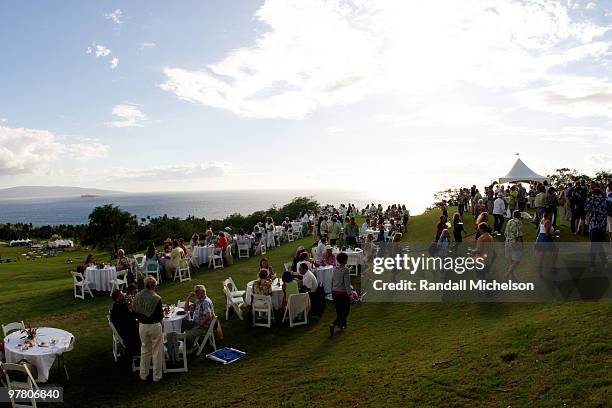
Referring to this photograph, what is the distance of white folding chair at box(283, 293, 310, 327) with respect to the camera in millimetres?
8922

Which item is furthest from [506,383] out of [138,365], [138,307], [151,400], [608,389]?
[138,365]

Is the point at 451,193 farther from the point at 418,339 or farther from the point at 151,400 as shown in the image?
the point at 151,400

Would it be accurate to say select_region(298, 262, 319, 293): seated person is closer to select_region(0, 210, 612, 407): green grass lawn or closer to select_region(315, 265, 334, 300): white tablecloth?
select_region(0, 210, 612, 407): green grass lawn

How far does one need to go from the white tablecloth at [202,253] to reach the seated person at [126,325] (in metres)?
9.01

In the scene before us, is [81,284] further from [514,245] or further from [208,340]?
[514,245]

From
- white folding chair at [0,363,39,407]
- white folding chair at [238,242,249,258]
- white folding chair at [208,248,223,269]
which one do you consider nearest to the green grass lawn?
white folding chair at [0,363,39,407]

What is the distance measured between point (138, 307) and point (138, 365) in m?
1.34

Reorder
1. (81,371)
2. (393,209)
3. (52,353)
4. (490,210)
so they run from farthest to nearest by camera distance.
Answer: (393,209)
(490,210)
(81,371)
(52,353)

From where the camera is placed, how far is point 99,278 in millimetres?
12312

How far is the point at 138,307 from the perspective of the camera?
650cm

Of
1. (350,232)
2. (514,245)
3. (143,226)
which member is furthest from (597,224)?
(143,226)

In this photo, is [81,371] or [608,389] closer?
[608,389]

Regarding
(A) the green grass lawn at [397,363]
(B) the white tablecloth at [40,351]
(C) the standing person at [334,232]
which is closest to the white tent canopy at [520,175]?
(C) the standing person at [334,232]

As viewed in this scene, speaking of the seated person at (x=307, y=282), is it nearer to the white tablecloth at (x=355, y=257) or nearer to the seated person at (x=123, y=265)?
the white tablecloth at (x=355, y=257)
